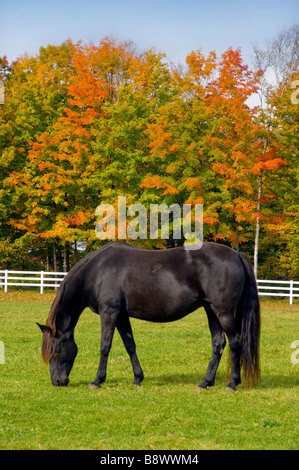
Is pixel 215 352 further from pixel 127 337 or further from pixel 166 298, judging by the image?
pixel 127 337

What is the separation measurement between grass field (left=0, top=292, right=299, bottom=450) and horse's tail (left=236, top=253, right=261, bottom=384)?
299 millimetres

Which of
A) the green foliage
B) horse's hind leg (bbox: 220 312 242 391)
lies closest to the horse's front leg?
horse's hind leg (bbox: 220 312 242 391)

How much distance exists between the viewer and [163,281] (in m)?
7.82


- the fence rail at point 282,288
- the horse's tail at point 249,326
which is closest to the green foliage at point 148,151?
the fence rail at point 282,288

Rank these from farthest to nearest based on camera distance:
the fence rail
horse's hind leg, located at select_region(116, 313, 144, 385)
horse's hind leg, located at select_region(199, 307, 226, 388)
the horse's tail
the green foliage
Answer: the green foliage
the fence rail
horse's hind leg, located at select_region(116, 313, 144, 385)
horse's hind leg, located at select_region(199, 307, 226, 388)
the horse's tail

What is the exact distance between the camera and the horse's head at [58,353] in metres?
7.62

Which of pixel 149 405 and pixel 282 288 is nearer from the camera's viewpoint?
pixel 149 405

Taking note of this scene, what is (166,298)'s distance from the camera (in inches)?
306

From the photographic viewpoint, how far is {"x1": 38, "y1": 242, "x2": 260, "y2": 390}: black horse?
765 centimetres

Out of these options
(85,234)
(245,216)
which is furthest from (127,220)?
(245,216)

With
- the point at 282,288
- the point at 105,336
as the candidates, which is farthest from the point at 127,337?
the point at 282,288

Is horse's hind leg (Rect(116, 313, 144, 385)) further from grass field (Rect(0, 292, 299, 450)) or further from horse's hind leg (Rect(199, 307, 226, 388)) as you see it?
horse's hind leg (Rect(199, 307, 226, 388))

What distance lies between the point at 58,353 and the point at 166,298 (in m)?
1.73

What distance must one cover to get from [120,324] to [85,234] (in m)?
18.7
